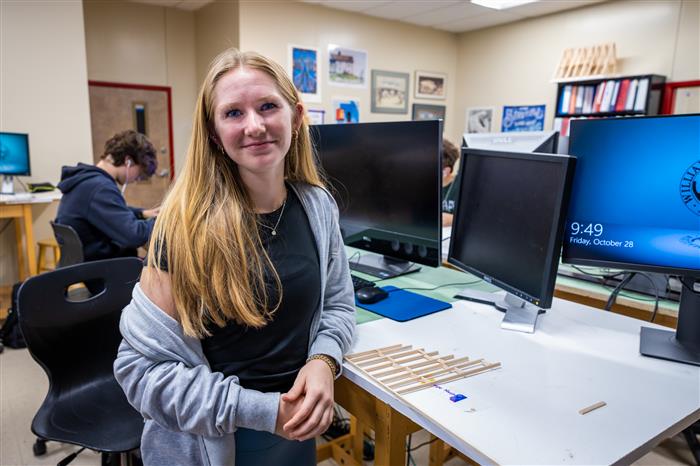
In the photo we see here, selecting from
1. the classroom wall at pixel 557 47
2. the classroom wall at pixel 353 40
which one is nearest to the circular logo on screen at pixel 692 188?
the classroom wall at pixel 557 47

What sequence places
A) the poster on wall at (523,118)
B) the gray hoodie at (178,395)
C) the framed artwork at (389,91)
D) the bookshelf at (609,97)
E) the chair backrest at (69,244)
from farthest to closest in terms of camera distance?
the framed artwork at (389,91) < the poster on wall at (523,118) < the bookshelf at (609,97) < the chair backrest at (69,244) < the gray hoodie at (178,395)

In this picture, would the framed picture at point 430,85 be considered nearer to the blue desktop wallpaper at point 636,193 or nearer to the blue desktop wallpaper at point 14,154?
the blue desktop wallpaper at point 14,154

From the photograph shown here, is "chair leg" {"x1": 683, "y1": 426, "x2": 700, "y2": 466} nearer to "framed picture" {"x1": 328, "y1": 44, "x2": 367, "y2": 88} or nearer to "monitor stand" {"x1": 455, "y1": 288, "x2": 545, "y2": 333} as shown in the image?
"monitor stand" {"x1": 455, "y1": 288, "x2": 545, "y2": 333}

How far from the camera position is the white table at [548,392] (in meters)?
0.75

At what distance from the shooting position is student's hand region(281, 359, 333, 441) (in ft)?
2.98

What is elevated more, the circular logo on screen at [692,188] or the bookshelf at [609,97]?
the bookshelf at [609,97]

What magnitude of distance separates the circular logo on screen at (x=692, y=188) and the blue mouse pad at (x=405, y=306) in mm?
624

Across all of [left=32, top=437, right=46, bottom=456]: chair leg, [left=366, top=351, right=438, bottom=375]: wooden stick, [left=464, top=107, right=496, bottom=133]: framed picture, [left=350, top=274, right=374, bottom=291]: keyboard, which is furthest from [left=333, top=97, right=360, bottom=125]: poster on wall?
[left=366, top=351, right=438, bottom=375]: wooden stick

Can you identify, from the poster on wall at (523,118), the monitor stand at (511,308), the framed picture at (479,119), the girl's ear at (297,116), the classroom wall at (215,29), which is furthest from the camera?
the framed picture at (479,119)

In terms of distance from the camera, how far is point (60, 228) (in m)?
2.30

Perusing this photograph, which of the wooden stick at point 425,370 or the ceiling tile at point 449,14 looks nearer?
the wooden stick at point 425,370

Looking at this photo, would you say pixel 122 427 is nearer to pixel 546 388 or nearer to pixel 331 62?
pixel 546 388

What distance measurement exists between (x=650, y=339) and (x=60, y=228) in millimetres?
2448

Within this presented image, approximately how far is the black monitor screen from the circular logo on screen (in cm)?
24
